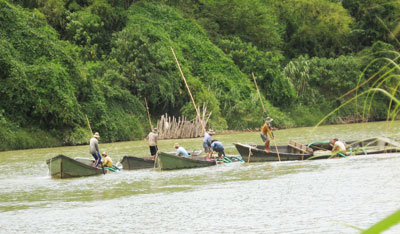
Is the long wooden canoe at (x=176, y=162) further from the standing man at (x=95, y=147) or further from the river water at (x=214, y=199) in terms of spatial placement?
the standing man at (x=95, y=147)

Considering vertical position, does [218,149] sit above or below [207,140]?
below

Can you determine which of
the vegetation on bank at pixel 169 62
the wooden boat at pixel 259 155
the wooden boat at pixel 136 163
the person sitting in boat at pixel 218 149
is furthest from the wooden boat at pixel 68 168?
the vegetation on bank at pixel 169 62

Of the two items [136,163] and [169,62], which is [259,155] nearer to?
[136,163]

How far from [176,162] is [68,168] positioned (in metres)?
3.34

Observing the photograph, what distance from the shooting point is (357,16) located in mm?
55844

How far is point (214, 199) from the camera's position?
1227 cm

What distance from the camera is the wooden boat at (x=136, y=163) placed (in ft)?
64.5

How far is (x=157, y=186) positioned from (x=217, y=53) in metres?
31.2

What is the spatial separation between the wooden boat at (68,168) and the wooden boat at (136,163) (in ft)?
4.14

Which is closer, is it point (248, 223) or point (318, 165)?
point (248, 223)

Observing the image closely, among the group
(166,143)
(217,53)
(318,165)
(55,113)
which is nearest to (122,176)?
(318,165)

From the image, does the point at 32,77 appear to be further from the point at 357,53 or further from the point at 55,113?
the point at 357,53

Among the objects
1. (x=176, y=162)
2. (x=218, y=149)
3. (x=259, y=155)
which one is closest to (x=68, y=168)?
(x=176, y=162)

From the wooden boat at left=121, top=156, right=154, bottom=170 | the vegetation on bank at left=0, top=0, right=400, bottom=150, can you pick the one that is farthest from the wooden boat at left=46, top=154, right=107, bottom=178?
the vegetation on bank at left=0, top=0, right=400, bottom=150
